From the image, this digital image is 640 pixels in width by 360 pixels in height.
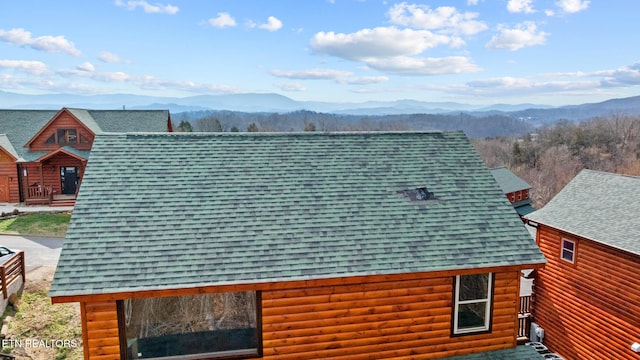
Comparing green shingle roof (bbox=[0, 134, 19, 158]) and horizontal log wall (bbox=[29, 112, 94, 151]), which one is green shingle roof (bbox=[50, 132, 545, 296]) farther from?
green shingle roof (bbox=[0, 134, 19, 158])

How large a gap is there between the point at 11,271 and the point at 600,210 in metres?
20.5

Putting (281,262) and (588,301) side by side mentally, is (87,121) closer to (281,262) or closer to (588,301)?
(281,262)

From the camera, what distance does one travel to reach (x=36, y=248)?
19.5 meters

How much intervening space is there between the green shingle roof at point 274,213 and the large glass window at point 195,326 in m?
0.90

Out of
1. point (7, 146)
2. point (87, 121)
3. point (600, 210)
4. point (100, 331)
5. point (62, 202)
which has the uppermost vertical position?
point (87, 121)

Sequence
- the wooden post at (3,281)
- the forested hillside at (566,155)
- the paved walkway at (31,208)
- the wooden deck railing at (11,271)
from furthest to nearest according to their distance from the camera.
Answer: the forested hillside at (566,155)
the paved walkway at (31,208)
the wooden deck railing at (11,271)
the wooden post at (3,281)

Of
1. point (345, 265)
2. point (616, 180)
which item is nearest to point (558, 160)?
point (616, 180)

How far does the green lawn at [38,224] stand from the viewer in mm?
21809

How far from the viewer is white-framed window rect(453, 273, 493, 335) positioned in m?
8.71

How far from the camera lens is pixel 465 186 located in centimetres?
1023

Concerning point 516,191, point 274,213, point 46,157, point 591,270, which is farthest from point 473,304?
point 516,191

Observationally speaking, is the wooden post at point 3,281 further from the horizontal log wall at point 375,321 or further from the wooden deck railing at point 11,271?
the horizontal log wall at point 375,321

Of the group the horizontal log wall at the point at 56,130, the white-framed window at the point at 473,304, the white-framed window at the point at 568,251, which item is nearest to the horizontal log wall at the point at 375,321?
the white-framed window at the point at 473,304

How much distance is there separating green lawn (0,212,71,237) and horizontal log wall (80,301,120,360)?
1713cm
